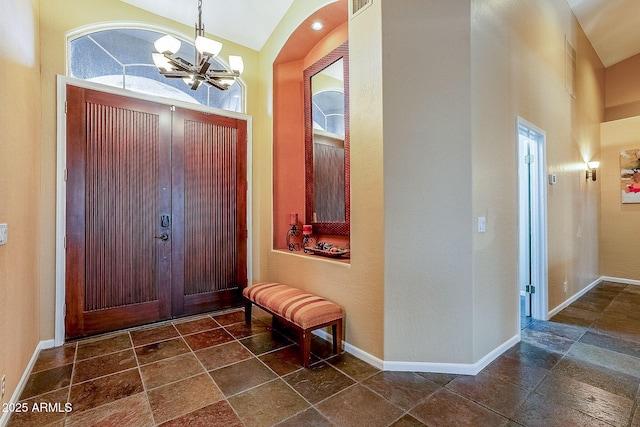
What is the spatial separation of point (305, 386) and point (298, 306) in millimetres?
628

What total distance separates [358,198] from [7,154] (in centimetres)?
243

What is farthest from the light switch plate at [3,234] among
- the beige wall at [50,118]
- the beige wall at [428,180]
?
the beige wall at [428,180]

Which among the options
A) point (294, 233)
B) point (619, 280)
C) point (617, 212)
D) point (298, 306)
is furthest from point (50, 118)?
point (619, 280)

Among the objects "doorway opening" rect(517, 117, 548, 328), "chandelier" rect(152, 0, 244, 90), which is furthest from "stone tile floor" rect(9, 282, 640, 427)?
"chandelier" rect(152, 0, 244, 90)

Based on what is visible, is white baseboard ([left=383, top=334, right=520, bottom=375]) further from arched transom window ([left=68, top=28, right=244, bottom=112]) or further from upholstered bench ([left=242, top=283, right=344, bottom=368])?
arched transom window ([left=68, top=28, right=244, bottom=112])

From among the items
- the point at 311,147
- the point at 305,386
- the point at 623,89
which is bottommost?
the point at 305,386

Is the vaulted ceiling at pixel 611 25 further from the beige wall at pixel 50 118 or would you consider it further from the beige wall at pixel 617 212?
the beige wall at pixel 50 118

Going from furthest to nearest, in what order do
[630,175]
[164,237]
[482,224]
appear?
[630,175] → [164,237] → [482,224]

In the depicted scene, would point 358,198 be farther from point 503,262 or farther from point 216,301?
point 216,301

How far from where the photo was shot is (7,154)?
1875mm

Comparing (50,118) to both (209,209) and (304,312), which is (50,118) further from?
(304,312)

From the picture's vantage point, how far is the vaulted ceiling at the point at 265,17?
346 centimetres

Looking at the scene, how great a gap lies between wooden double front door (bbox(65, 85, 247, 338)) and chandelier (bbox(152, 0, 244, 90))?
84cm

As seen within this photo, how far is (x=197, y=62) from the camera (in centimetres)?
278
